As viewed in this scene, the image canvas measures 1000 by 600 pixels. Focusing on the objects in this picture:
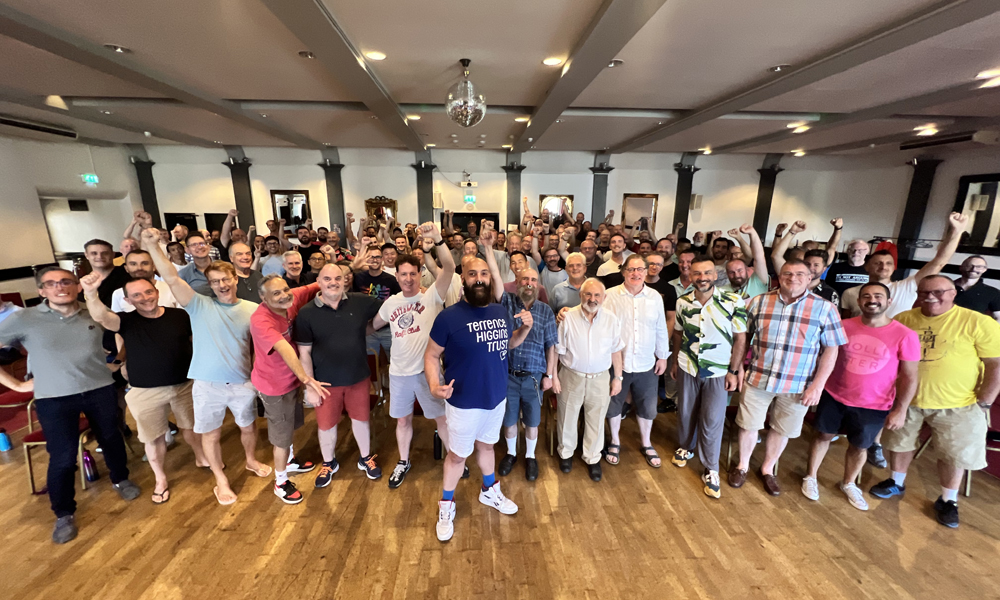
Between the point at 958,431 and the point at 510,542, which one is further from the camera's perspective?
the point at 958,431

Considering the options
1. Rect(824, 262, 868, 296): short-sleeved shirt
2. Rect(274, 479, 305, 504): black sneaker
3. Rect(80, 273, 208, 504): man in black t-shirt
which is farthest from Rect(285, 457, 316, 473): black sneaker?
Rect(824, 262, 868, 296): short-sleeved shirt

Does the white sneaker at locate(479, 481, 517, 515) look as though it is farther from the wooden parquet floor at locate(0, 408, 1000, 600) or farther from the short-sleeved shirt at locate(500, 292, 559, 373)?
the short-sleeved shirt at locate(500, 292, 559, 373)

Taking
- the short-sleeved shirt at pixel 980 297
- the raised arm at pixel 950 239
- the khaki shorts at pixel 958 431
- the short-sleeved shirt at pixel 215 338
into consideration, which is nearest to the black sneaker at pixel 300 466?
the short-sleeved shirt at pixel 215 338

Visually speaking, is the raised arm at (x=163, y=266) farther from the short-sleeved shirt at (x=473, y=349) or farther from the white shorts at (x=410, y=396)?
the short-sleeved shirt at (x=473, y=349)

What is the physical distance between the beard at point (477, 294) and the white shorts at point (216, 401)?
5.86 feet

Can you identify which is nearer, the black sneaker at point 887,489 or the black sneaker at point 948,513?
the black sneaker at point 948,513

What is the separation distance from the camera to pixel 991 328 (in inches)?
92.7

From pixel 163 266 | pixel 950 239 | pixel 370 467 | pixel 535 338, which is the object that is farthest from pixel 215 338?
pixel 950 239

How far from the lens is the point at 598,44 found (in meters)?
3.22

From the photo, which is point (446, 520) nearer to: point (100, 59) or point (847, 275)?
point (847, 275)

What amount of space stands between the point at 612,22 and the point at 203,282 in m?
4.30

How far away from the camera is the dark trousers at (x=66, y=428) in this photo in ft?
7.79

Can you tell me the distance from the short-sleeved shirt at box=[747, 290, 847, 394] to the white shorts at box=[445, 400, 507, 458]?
1929 mm

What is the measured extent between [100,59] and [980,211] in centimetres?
1422
